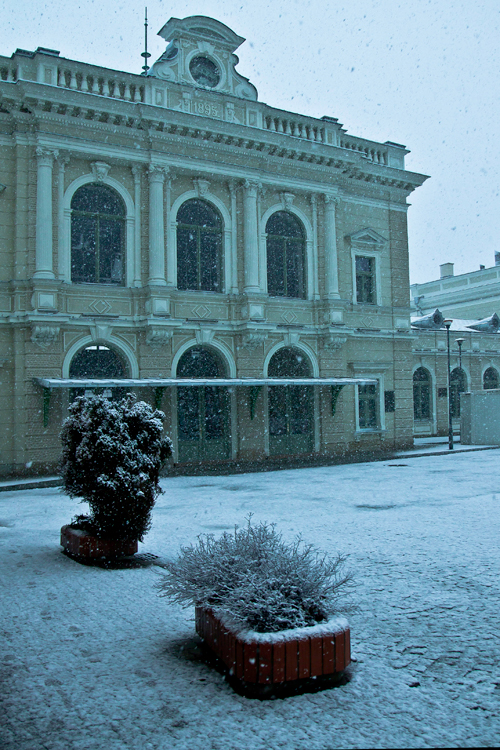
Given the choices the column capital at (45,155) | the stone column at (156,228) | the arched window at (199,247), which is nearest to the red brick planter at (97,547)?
the stone column at (156,228)

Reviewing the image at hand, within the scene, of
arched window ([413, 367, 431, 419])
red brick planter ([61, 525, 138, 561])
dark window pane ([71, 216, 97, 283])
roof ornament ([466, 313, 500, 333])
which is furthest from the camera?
roof ornament ([466, 313, 500, 333])

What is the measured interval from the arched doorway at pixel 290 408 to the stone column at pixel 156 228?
17.9 feet

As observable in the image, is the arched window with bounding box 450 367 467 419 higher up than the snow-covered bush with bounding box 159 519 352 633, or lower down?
higher up

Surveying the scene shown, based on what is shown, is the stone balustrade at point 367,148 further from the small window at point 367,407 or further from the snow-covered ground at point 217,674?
the snow-covered ground at point 217,674

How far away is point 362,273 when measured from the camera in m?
24.3

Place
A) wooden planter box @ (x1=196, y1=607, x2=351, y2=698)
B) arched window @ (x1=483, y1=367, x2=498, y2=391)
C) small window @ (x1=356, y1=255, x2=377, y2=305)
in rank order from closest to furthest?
1. wooden planter box @ (x1=196, y1=607, x2=351, y2=698)
2. small window @ (x1=356, y1=255, x2=377, y2=305)
3. arched window @ (x1=483, y1=367, x2=498, y2=391)

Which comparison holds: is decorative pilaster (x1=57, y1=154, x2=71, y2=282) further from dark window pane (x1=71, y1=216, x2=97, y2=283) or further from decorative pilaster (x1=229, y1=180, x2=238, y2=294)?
decorative pilaster (x1=229, y1=180, x2=238, y2=294)

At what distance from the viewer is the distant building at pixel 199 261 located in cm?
1786

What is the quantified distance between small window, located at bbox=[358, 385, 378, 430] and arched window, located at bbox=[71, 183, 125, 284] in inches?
388

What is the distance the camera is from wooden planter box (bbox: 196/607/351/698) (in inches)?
162

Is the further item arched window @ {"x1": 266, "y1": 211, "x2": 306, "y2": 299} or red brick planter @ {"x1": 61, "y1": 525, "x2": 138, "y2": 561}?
arched window @ {"x1": 266, "y1": 211, "x2": 306, "y2": 299}

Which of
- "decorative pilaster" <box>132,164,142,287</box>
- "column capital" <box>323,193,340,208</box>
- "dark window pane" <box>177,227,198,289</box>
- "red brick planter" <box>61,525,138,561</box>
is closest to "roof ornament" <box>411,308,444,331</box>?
"column capital" <box>323,193,340,208</box>

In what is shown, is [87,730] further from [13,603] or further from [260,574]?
[13,603]

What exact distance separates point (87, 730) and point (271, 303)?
18.6 meters
